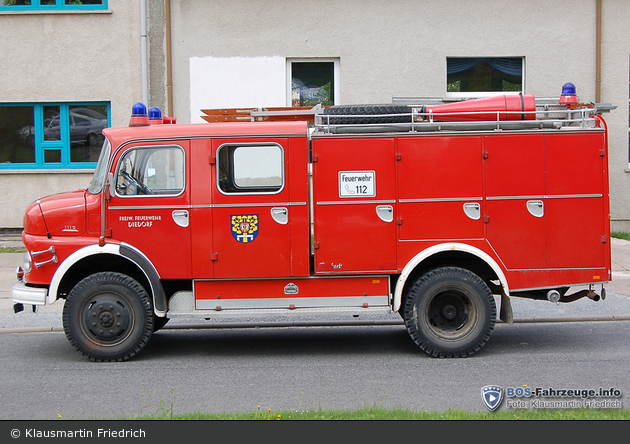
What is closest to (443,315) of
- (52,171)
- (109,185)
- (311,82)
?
(109,185)

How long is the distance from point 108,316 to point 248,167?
7.04 feet

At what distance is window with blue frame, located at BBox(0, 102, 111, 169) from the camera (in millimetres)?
14617

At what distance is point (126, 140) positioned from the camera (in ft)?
22.8

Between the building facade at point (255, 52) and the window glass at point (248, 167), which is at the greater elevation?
the building facade at point (255, 52)

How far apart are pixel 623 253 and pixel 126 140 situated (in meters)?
10.3

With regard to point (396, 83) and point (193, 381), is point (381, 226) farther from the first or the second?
point (396, 83)

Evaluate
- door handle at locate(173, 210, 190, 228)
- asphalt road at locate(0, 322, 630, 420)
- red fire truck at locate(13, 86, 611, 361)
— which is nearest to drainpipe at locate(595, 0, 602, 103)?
asphalt road at locate(0, 322, 630, 420)

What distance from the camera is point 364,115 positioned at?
22.7 feet

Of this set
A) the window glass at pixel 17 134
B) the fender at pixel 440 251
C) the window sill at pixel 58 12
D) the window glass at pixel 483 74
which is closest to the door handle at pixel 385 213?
the fender at pixel 440 251

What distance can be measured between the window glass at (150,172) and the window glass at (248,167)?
480mm

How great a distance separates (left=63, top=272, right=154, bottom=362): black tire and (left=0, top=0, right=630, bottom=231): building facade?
8.24 m

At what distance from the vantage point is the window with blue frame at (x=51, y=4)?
1437 centimetres

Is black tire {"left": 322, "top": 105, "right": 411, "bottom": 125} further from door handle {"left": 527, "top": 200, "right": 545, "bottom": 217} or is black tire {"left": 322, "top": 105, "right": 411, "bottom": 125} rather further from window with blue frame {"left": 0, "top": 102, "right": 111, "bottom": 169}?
window with blue frame {"left": 0, "top": 102, "right": 111, "bottom": 169}

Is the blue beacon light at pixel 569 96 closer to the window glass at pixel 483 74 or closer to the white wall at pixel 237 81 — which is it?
the window glass at pixel 483 74
